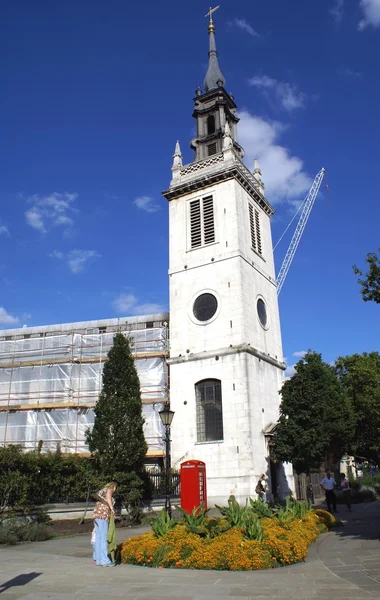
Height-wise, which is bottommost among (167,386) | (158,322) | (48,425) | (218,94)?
(48,425)

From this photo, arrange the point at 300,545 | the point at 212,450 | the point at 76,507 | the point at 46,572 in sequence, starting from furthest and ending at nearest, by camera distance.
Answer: the point at 212,450 < the point at 76,507 < the point at 300,545 < the point at 46,572

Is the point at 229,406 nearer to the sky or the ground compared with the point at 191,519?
nearer to the sky

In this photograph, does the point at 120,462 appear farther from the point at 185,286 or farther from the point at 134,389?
the point at 185,286

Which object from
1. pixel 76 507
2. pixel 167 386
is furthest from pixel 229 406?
pixel 76 507

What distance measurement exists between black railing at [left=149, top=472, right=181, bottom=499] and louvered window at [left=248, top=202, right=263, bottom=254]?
51.0 ft

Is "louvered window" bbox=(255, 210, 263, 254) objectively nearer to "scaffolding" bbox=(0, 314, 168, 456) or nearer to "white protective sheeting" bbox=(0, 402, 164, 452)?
"scaffolding" bbox=(0, 314, 168, 456)

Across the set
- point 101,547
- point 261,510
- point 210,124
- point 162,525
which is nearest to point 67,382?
point 210,124

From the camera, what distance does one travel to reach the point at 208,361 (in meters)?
28.7

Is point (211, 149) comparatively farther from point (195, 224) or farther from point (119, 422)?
point (119, 422)

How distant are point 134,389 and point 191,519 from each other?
37.4ft

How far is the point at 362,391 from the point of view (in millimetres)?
43938

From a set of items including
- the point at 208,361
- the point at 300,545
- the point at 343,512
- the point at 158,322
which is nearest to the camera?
the point at 300,545

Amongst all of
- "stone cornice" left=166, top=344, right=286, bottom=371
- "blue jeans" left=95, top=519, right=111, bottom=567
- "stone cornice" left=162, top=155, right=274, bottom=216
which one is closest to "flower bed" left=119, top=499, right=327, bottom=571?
"blue jeans" left=95, top=519, right=111, bottom=567

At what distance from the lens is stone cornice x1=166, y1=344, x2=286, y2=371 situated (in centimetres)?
2780
